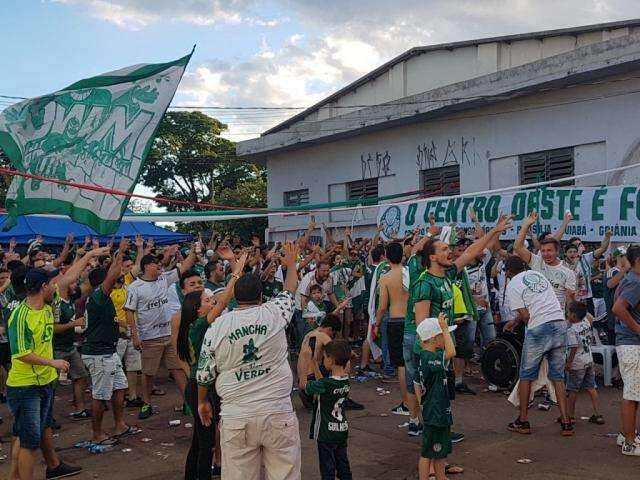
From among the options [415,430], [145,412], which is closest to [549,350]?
[415,430]

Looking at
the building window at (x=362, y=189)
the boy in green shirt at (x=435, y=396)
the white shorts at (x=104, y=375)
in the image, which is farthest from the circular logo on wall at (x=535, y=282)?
the building window at (x=362, y=189)

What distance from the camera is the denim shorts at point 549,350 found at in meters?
7.17

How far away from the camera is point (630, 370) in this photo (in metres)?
6.44

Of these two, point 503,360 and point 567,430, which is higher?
point 503,360

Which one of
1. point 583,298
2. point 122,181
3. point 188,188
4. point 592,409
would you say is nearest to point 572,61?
point 583,298

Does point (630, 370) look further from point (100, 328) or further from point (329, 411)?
point (100, 328)

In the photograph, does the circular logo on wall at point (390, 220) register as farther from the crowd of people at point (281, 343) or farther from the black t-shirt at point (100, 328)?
the black t-shirt at point (100, 328)

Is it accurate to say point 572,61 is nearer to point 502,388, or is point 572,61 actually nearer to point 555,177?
point 555,177

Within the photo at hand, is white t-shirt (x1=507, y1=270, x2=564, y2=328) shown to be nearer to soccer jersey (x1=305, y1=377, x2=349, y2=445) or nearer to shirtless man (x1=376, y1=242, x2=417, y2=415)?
shirtless man (x1=376, y1=242, x2=417, y2=415)

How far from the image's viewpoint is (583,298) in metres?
10.3

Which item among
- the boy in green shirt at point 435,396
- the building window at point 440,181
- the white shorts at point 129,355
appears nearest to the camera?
the boy in green shirt at point 435,396

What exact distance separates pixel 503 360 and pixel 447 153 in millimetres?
10570

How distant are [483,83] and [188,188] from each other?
32.6m

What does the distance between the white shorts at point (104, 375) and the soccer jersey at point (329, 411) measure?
2770 millimetres
